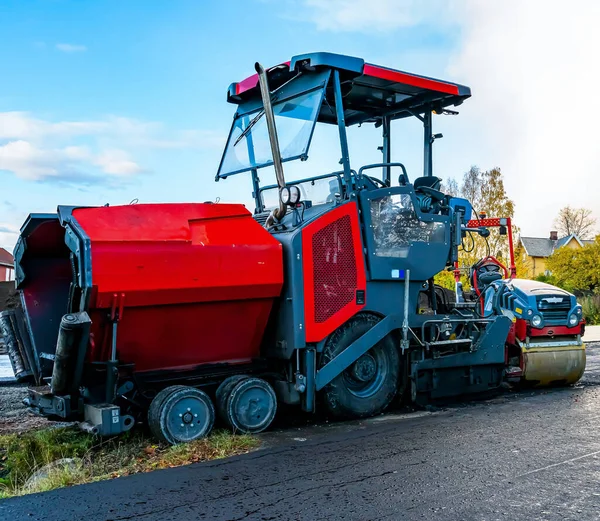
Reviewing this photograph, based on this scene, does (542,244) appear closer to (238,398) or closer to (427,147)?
(427,147)

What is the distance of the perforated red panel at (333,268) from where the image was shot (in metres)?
6.39

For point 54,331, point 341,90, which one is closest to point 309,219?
point 341,90

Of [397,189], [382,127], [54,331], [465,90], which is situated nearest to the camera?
[54,331]

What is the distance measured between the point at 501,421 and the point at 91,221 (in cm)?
421

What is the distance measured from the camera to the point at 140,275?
5.42 meters

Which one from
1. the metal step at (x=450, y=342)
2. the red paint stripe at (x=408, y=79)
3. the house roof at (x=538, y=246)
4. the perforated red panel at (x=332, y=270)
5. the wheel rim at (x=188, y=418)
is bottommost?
the wheel rim at (x=188, y=418)

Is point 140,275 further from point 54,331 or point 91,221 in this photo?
point 54,331

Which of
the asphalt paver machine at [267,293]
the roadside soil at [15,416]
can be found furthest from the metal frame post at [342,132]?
the roadside soil at [15,416]

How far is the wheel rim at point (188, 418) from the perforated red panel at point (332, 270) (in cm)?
120

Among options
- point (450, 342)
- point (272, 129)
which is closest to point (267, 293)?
point (272, 129)

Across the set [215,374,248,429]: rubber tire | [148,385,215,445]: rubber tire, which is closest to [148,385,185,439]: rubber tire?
[148,385,215,445]: rubber tire

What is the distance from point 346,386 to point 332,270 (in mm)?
1188

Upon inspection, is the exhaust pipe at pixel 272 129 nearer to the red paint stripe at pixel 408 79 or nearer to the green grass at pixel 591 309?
the red paint stripe at pixel 408 79

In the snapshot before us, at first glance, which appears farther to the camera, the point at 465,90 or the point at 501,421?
the point at 465,90
